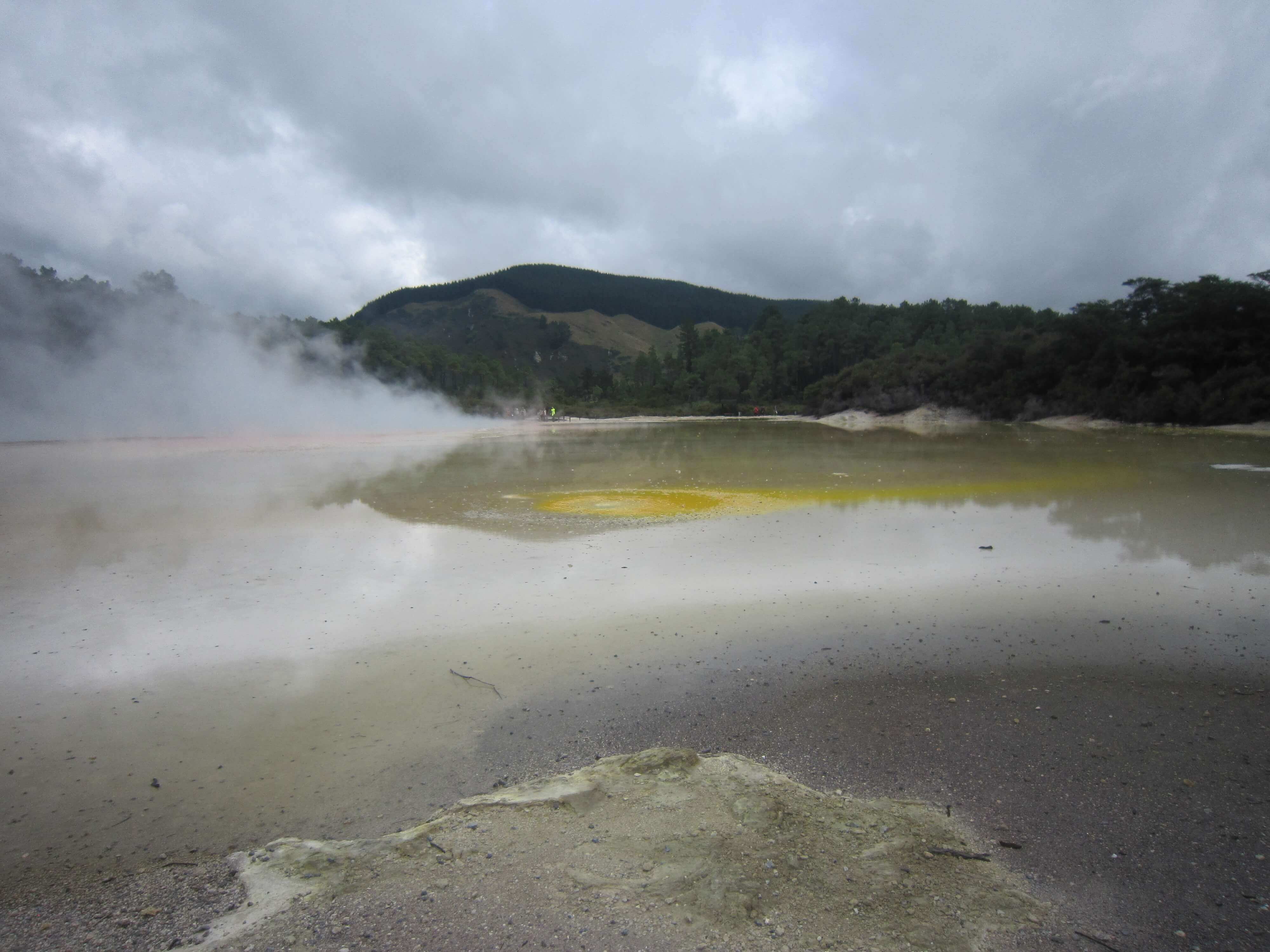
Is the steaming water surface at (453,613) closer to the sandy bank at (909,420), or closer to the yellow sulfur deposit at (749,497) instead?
the yellow sulfur deposit at (749,497)

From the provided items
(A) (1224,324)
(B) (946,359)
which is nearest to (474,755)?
(A) (1224,324)

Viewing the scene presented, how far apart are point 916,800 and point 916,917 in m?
0.90

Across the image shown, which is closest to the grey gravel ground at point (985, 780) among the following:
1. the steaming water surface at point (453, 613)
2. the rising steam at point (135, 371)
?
the steaming water surface at point (453, 613)

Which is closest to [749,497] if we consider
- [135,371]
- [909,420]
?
[135,371]

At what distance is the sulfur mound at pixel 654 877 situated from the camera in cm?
239

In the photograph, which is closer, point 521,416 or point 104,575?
point 104,575

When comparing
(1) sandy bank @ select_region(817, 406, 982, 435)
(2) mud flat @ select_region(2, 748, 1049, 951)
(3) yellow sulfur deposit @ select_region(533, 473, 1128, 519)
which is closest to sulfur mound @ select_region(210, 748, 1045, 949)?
(2) mud flat @ select_region(2, 748, 1049, 951)

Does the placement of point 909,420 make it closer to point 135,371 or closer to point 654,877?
point 135,371

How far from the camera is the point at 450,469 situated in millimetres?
20516

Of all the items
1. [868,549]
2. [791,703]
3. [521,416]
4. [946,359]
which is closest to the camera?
[791,703]

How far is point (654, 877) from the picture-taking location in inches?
104

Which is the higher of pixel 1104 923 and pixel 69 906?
pixel 1104 923

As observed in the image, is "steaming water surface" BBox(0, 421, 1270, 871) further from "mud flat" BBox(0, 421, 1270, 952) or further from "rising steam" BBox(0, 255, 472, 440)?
"rising steam" BBox(0, 255, 472, 440)

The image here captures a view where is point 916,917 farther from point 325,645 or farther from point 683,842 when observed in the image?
point 325,645
